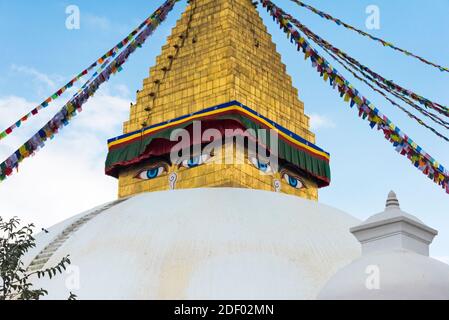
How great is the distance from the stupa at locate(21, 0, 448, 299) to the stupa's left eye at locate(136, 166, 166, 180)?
22 mm

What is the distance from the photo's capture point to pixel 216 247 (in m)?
10.2

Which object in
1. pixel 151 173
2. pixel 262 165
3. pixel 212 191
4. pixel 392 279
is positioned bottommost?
pixel 392 279

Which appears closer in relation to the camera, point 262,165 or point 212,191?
point 212,191

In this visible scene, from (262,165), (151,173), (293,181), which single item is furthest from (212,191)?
(293,181)

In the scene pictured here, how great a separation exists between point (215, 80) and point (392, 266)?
8498 mm

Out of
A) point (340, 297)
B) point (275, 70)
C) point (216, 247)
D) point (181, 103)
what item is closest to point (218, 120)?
point (181, 103)

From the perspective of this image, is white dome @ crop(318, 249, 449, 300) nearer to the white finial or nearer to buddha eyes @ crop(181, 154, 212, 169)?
the white finial

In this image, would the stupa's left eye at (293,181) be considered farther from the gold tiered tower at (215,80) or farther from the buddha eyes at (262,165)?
the buddha eyes at (262,165)

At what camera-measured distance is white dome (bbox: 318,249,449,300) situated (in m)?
7.04

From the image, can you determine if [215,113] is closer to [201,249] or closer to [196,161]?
[196,161]

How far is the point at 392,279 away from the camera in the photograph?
282 inches

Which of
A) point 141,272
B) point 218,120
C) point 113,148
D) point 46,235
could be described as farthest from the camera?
point 113,148
